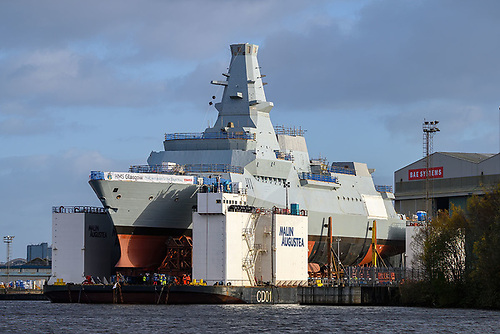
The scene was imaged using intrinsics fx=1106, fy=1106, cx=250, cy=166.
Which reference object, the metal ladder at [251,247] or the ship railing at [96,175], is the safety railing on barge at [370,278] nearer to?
the metal ladder at [251,247]

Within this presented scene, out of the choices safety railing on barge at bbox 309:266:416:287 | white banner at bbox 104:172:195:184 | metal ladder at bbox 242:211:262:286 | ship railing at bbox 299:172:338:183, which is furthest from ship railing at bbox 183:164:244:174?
safety railing on barge at bbox 309:266:416:287

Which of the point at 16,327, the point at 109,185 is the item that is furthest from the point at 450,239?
the point at 16,327

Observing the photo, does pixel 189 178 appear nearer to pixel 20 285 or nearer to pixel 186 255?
pixel 186 255

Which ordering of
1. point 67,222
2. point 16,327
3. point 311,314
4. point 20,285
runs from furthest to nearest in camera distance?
point 20,285 < point 67,222 < point 311,314 < point 16,327

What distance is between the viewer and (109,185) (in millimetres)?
84312

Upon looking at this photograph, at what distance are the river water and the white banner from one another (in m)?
9.85

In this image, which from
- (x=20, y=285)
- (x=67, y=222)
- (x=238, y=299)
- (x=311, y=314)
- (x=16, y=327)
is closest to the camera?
(x=16, y=327)

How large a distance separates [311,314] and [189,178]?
15877 mm

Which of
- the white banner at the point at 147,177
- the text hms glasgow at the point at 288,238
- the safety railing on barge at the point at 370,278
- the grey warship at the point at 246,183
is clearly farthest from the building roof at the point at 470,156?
the white banner at the point at 147,177

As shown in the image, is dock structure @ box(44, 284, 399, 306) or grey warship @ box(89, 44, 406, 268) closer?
dock structure @ box(44, 284, 399, 306)

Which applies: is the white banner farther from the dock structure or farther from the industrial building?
the industrial building

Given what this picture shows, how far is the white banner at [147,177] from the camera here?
3319 inches

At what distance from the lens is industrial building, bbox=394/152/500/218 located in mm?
121375

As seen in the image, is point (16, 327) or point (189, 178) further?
point (189, 178)
